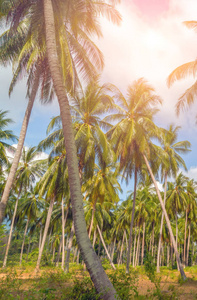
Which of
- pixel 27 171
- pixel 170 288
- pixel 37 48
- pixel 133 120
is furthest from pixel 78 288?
pixel 27 171

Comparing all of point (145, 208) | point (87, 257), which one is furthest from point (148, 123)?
point (145, 208)

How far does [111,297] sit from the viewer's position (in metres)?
4.97

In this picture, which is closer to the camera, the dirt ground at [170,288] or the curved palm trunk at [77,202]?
the curved palm trunk at [77,202]

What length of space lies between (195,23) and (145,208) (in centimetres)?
2288

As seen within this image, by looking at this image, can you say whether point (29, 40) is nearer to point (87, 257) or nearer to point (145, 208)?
point (87, 257)

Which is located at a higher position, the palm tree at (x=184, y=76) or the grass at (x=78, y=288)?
the palm tree at (x=184, y=76)

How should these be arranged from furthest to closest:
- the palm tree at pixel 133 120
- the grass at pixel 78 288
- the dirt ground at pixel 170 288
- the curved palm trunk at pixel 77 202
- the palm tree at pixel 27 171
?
the palm tree at pixel 27 171 → the palm tree at pixel 133 120 → the dirt ground at pixel 170 288 → the grass at pixel 78 288 → the curved palm trunk at pixel 77 202

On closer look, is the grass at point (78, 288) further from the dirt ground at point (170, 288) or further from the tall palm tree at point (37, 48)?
the tall palm tree at point (37, 48)

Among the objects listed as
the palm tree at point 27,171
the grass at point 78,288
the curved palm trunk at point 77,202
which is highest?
the palm tree at point 27,171

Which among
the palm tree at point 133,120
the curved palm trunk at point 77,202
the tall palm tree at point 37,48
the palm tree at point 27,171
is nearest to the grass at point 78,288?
the curved palm trunk at point 77,202

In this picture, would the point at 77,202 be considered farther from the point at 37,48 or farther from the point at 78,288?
the point at 37,48

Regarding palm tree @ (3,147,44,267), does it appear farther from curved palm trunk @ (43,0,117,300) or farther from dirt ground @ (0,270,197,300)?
curved palm trunk @ (43,0,117,300)

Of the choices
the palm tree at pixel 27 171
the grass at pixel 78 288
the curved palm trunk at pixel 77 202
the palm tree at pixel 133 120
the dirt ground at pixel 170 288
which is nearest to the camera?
the curved palm trunk at pixel 77 202

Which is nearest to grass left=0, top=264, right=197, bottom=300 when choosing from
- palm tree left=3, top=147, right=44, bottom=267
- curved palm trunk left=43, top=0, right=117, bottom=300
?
curved palm trunk left=43, top=0, right=117, bottom=300
